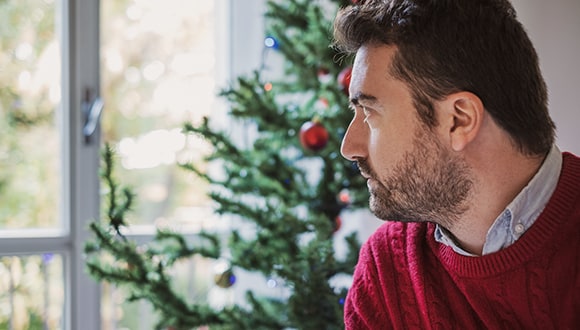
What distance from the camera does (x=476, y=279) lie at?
3.82ft

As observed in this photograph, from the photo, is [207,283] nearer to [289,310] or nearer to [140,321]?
[140,321]

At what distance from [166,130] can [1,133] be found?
0.69 metres

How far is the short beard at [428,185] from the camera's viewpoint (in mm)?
1184

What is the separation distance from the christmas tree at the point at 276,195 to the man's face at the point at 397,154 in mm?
614

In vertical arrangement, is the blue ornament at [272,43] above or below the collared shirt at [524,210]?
above

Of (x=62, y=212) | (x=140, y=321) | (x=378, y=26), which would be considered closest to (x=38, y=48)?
(x=62, y=212)

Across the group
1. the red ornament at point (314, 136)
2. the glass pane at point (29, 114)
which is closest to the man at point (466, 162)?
the red ornament at point (314, 136)

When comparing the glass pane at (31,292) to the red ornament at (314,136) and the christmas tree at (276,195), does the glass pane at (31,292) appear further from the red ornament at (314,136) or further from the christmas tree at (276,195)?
the red ornament at (314,136)

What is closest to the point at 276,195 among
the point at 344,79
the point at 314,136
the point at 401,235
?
the point at 314,136

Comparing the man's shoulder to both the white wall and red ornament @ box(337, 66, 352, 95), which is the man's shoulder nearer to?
the white wall

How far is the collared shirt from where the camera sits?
114 cm

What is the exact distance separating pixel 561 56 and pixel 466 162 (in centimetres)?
59

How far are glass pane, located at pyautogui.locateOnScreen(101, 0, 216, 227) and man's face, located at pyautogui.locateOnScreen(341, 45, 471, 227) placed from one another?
1515mm

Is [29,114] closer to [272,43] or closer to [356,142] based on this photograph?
[272,43]
